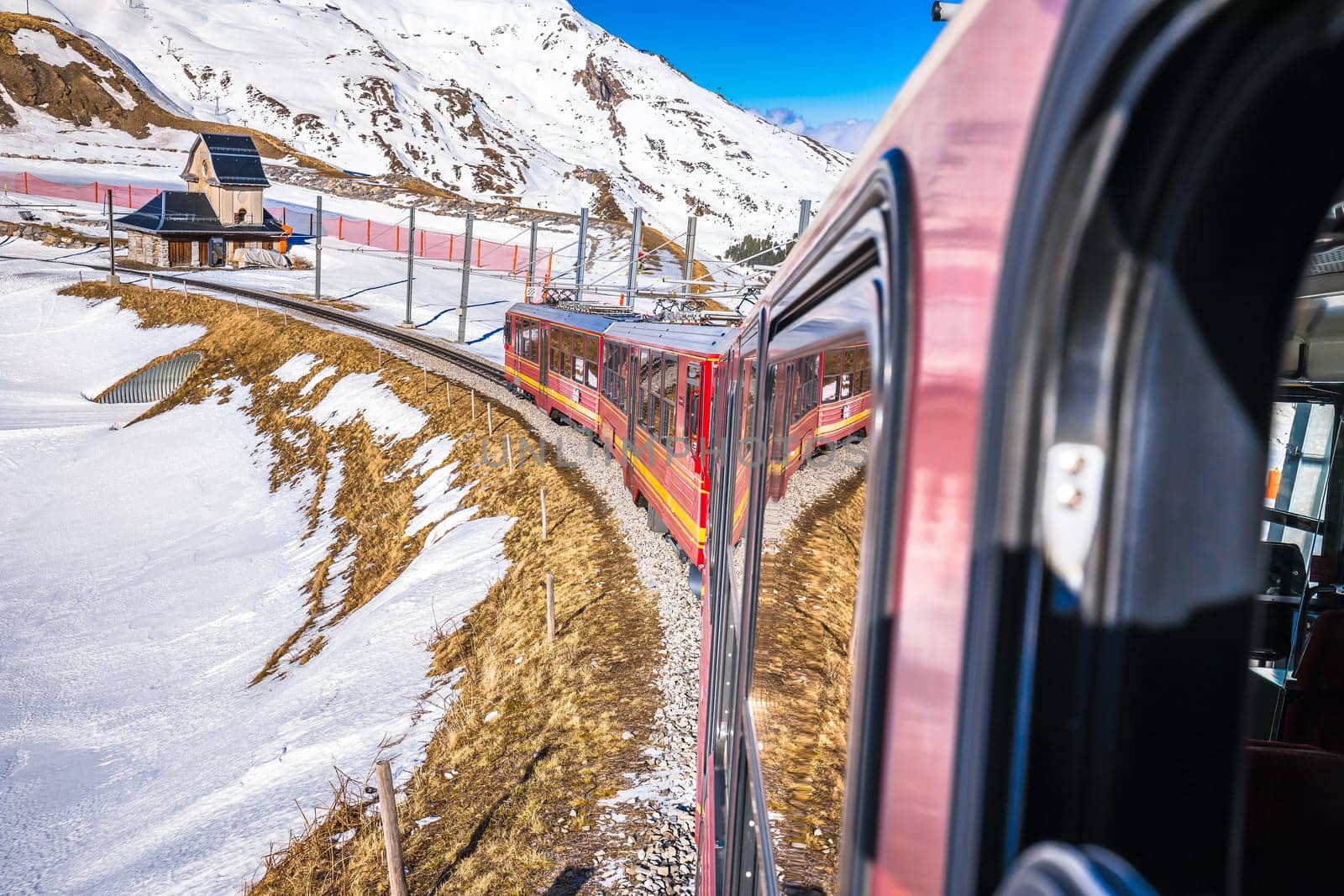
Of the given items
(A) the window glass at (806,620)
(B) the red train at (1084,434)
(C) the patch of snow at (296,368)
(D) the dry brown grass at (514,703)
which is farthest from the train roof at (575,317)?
(B) the red train at (1084,434)

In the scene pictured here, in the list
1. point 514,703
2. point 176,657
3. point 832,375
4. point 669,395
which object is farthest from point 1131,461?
point 176,657

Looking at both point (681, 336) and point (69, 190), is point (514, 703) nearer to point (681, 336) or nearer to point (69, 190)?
point (681, 336)

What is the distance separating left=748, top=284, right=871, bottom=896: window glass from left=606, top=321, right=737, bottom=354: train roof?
6.41 metres

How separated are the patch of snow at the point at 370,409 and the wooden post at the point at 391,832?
1903 cm

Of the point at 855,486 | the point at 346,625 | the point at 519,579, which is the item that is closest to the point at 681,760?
the point at 519,579

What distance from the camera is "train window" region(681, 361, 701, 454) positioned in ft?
35.5

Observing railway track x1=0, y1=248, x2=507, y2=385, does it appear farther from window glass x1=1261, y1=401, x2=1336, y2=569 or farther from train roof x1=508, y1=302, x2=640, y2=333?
window glass x1=1261, y1=401, x2=1336, y2=569

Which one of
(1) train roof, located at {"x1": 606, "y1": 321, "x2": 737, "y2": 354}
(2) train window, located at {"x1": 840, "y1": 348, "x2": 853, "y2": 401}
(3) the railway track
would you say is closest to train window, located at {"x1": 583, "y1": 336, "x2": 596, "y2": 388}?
Answer: (1) train roof, located at {"x1": 606, "y1": 321, "x2": 737, "y2": 354}

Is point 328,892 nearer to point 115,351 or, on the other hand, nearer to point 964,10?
point 964,10

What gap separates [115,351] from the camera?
1688 inches

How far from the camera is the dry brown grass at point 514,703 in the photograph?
760cm

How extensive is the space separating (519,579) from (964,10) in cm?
1350

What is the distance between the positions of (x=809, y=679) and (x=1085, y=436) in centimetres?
147

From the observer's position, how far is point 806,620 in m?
2.25
